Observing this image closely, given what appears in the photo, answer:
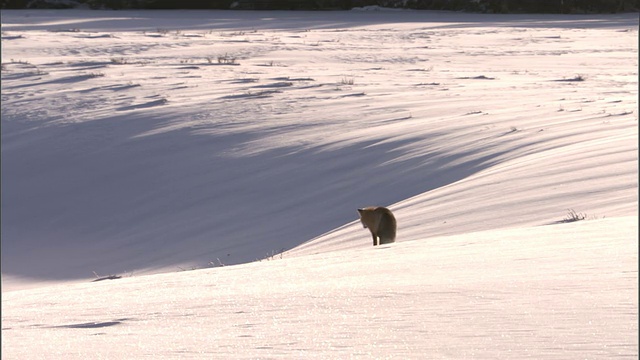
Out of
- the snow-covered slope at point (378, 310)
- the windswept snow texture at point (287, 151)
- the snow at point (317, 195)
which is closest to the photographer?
the snow-covered slope at point (378, 310)

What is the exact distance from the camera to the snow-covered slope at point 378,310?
2064mm

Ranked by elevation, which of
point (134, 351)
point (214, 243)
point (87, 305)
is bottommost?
point (214, 243)

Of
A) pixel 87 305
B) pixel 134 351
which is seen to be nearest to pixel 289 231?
pixel 87 305

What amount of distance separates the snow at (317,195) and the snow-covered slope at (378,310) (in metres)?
0.01

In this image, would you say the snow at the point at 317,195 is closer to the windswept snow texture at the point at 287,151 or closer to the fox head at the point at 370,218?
the windswept snow texture at the point at 287,151

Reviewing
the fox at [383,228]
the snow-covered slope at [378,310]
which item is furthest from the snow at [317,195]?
the fox at [383,228]

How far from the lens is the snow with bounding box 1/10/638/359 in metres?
2.34

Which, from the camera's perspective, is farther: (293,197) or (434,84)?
(434,84)

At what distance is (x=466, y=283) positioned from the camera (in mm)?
2760

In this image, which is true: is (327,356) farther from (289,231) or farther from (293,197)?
(293,197)

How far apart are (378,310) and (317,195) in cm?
480

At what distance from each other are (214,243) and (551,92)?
5.63m

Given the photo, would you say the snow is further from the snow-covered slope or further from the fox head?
the fox head

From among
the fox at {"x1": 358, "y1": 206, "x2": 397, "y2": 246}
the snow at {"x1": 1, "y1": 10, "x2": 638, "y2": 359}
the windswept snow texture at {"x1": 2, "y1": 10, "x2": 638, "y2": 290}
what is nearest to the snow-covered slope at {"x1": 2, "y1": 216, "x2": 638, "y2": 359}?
the snow at {"x1": 1, "y1": 10, "x2": 638, "y2": 359}
